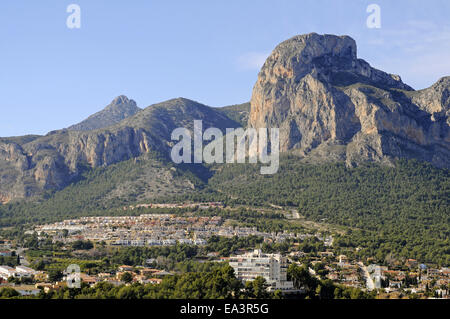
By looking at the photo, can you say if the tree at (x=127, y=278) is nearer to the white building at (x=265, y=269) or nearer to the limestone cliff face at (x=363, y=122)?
the white building at (x=265, y=269)

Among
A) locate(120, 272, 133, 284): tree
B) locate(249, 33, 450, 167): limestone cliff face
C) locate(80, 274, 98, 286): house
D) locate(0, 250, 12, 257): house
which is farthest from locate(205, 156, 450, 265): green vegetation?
locate(0, 250, 12, 257): house

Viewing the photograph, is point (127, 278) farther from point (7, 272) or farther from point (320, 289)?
point (320, 289)

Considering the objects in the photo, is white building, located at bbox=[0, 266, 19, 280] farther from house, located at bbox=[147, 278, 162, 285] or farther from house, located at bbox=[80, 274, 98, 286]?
house, located at bbox=[147, 278, 162, 285]

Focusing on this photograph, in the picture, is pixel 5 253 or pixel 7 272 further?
pixel 5 253

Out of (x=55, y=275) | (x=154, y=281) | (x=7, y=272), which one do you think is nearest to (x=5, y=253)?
(x=7, y=272)

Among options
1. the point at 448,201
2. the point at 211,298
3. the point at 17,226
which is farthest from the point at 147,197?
the point at 211,298

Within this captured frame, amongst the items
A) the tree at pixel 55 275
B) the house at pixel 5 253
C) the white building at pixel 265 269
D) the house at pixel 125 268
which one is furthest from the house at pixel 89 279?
the house at pixel 5 253
